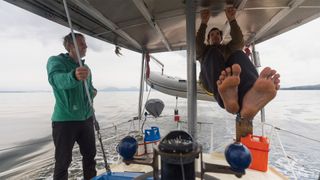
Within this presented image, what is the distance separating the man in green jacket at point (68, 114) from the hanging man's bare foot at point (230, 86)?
0.76m

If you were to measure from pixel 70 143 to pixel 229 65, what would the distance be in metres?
1.14

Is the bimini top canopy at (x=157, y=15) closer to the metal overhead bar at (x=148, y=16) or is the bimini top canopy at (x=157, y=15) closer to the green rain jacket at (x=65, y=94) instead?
the metal overhead bar at (x=148, y=16)

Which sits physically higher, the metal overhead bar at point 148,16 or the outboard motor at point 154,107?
the metal overhead bar at point 148,16

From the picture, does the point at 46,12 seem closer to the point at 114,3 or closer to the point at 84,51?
the point at 84,51

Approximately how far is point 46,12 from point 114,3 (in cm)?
46

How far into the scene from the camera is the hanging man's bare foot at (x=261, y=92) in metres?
0.99

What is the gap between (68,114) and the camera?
4.03 feet

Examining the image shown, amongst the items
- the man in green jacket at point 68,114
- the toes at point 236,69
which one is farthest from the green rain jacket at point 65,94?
the toes at point 236,69

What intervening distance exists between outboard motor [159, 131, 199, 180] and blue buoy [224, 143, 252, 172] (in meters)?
0.10

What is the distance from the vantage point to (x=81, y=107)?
51.0 inches

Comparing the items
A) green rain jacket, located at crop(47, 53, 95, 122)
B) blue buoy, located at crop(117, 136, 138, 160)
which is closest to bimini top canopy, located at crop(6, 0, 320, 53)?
green rain jacket, located at crop(47, 53, 95, 122)

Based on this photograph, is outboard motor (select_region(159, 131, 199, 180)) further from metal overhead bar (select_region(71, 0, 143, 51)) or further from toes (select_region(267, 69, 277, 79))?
metal overhead bar (select_region(71, 0, 143, 51))

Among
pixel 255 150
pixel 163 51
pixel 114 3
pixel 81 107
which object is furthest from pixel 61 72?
pixel 163 51

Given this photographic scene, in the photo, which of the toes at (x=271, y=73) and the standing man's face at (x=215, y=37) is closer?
the toes at (x=271, y=73)
